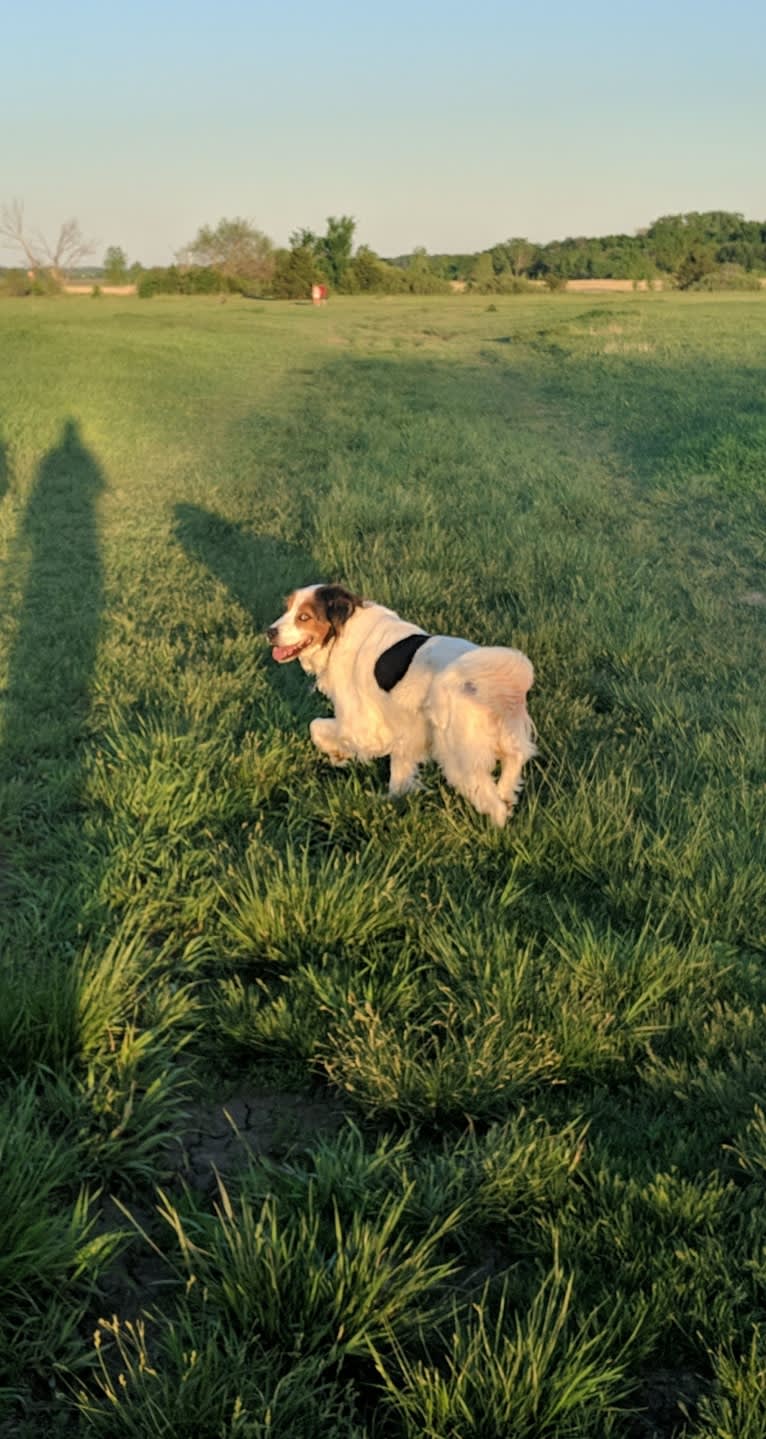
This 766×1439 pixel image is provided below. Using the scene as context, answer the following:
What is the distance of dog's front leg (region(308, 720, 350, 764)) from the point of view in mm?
4512

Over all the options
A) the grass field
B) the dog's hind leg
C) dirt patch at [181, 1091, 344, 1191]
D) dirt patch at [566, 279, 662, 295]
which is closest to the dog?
the dog's hind leg

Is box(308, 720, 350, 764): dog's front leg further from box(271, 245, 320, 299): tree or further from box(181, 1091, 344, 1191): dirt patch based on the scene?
box(271, 245, 320, 299): tree

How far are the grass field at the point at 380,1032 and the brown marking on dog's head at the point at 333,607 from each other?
61 cm

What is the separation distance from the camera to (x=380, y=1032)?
2.65 metres

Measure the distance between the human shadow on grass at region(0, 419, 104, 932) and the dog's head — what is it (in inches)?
43.5

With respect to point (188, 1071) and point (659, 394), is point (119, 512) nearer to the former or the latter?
point (188, 1071)

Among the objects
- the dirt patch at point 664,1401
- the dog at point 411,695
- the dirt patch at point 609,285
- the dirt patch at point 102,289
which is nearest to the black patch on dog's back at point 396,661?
the dog at point 411,695

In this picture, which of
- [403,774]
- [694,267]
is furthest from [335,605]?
[694,267]

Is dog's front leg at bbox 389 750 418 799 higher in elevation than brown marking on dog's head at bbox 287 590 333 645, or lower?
lower

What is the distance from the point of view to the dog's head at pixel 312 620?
4543 millimetres

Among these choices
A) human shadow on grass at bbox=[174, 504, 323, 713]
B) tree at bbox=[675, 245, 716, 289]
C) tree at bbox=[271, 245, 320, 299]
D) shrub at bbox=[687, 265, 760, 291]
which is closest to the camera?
human shadow on grass at bbox=[174, 504, 323, 713]

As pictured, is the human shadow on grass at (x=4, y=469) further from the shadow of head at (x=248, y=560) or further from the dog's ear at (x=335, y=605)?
the dog's ear at (x=335, y=605)

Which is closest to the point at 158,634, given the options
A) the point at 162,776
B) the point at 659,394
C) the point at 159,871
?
the point at 162,776

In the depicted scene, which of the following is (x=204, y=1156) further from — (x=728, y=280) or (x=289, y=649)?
(x=728, y=280)
